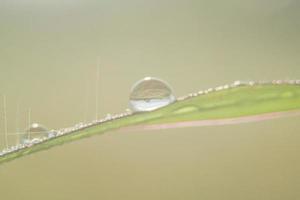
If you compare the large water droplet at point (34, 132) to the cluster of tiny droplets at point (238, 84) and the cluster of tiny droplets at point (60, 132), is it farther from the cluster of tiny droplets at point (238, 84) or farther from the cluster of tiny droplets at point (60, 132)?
the cluster of tiny droplets at point (238, 84)

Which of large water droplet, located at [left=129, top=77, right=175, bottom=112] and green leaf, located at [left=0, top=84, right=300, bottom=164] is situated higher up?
large water droplet, located at [left=129, top=77, right=175, bottom=112]

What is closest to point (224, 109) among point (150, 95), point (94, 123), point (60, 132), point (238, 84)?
point (238, 84)

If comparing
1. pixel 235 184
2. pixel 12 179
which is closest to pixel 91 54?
pixel 12 179

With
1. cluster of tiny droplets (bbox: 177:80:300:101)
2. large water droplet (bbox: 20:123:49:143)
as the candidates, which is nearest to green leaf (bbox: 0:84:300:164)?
cluster of tiny droplets (bbox: 177:80:300:101)

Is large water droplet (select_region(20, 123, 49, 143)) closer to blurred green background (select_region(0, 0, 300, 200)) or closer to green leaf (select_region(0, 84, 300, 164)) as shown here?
blurred green background (select_region(0, 0, 300, 200))

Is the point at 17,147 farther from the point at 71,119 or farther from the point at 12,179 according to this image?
the point at 71,119

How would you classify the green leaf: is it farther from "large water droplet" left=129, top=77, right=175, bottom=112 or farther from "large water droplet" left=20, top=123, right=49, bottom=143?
"large water droplet" left=20, top=123, right=49, bottom=143
